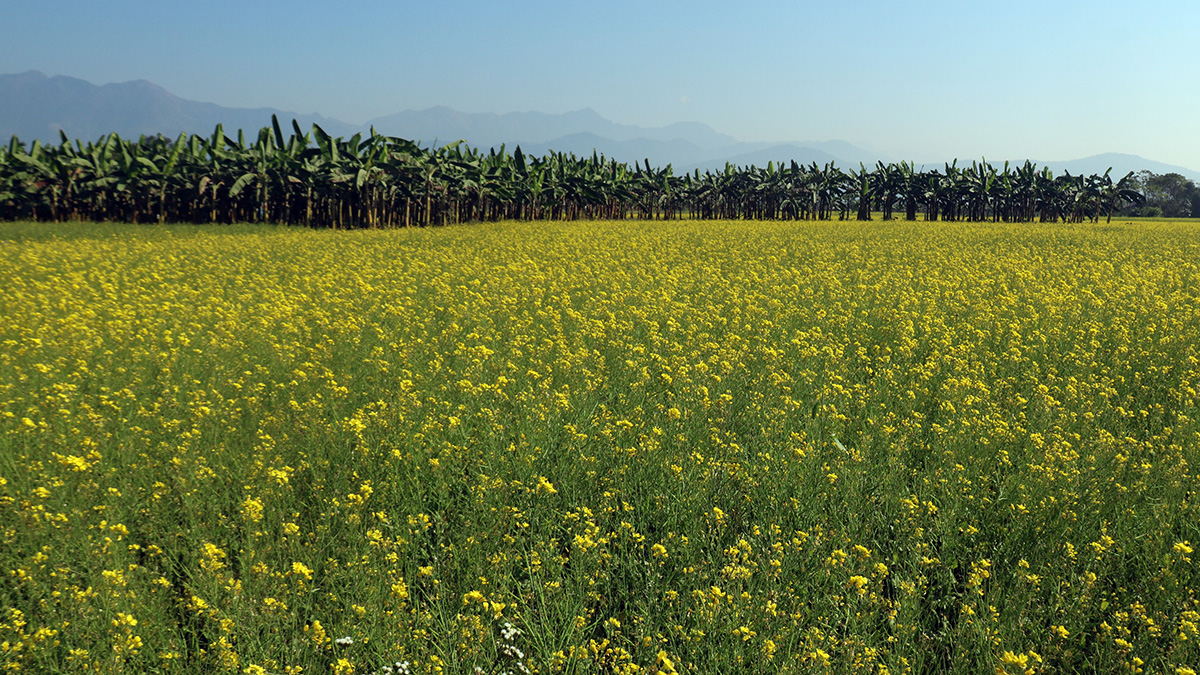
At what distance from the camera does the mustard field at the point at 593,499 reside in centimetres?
328

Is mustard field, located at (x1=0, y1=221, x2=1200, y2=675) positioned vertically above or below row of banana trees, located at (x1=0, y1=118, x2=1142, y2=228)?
below

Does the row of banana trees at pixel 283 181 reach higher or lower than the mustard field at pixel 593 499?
higher

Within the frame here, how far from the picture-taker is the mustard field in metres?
3.28

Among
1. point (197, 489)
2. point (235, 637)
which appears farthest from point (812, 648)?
point (197, 489)

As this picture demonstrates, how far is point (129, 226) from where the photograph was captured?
30172 mm

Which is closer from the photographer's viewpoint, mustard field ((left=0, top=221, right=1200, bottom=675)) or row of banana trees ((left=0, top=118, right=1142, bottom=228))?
mustard field ((left=0, top=221, right=1200, bottom=675))

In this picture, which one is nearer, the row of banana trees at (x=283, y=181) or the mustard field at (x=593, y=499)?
the mustard field at (x=593, y=499)

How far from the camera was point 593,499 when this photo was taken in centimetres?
455

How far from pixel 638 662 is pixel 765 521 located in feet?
4.51

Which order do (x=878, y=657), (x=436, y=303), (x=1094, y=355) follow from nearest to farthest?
(x=878, y=657) < (x=1094, y=355) < (x=436, y=303)

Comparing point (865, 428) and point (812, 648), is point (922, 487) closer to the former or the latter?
point (865, 428)

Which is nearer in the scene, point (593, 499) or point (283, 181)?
point (593, 499)

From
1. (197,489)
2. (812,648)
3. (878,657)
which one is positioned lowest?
(878,657)

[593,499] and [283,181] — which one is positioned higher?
[283,181]
